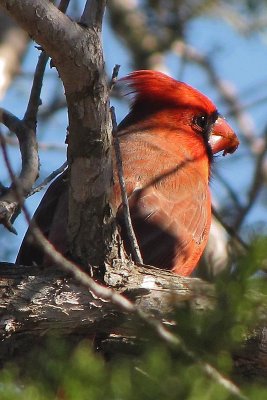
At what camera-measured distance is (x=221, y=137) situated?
200 inches

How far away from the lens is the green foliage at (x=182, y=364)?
1879mm

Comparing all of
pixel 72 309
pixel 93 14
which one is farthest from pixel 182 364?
pixel 93 14

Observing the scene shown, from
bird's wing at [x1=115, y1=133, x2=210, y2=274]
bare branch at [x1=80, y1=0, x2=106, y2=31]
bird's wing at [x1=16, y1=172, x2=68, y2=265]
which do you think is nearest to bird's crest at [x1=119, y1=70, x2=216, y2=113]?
bird's wing at [x1=115, y1=133, x2=210, y2=274]

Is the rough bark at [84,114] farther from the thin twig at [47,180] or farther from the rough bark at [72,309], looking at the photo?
the thin twig at [47,180]

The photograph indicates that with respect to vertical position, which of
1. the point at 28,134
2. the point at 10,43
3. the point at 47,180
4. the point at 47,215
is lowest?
the point at 47,215

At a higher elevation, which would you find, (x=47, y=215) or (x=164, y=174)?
(x=164, y=174)

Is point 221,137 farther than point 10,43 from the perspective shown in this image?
No

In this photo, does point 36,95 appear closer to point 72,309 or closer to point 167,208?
point 167,208

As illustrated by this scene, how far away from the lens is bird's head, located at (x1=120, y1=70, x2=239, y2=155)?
4855 mm

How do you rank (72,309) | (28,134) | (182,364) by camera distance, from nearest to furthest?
(182,364)
(72,309)
(28,134)

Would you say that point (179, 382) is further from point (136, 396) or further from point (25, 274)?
point (25, 274)

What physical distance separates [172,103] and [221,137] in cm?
39

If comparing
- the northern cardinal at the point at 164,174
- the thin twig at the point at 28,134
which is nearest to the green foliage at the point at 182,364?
the northern cardinal at the point at 164,174

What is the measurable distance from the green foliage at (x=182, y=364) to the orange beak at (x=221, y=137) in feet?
9.74
